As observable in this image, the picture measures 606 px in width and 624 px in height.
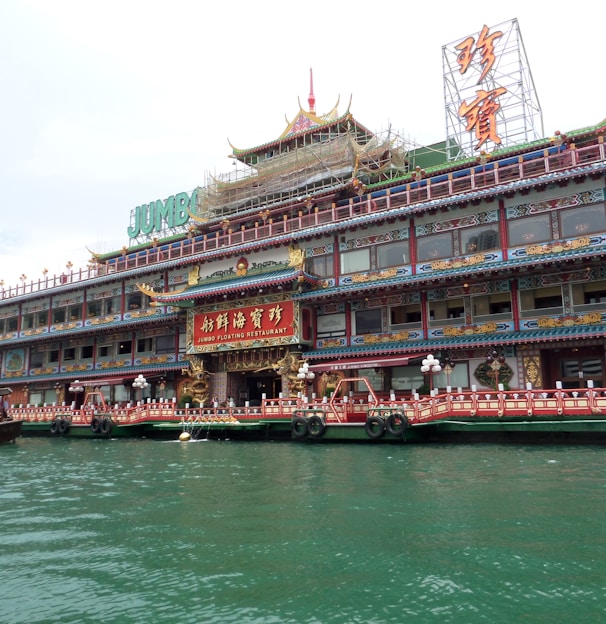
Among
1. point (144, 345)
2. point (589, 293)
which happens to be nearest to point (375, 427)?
point (589, 293)

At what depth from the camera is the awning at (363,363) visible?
25.3 metres

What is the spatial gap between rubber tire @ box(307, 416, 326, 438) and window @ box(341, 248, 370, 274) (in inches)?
364

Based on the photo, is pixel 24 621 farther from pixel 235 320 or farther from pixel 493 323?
pixel 235 320

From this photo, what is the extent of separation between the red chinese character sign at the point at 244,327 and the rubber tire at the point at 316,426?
727 cm

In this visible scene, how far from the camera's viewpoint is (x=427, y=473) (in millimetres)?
14227

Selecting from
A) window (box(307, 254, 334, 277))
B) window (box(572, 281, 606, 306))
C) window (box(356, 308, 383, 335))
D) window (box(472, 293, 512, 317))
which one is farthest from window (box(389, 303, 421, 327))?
window (box(572, 281, 606, 306))

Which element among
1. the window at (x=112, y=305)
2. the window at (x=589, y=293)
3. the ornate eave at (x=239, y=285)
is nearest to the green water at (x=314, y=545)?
the window at (x=589, y=293)

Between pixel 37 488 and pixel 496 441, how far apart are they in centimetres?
1433

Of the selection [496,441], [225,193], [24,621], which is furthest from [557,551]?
[225,193]

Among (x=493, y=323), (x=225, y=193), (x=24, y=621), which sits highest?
(x=225, y=193)

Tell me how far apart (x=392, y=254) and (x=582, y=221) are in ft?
27.7

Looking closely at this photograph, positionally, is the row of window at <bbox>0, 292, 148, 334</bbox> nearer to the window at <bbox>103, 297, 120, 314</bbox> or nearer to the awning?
the window at <bbox>103, 297, 120, 314</bbox>

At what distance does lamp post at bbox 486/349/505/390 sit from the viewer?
25000 millimetres

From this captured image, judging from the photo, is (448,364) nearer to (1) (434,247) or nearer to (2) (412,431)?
(2) (412,431)
